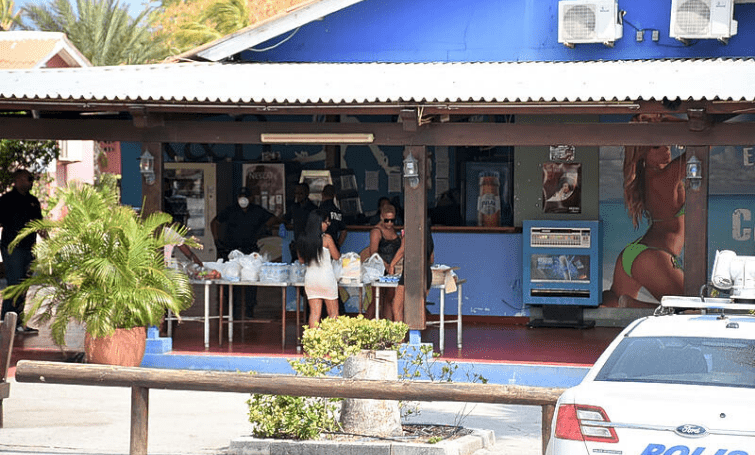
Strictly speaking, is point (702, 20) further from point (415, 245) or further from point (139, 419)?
point (139, 419)

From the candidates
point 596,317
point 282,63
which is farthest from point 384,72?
point 596,317

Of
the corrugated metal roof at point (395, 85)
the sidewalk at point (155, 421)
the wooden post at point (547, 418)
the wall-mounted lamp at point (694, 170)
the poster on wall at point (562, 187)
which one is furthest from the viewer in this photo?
the poster on wall at point (562, 187)

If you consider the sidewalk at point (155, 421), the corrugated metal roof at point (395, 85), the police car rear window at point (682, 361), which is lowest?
the sidewalk at point (155, 421)

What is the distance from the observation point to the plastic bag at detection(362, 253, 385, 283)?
13.5 meters

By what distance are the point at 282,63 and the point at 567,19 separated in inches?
147

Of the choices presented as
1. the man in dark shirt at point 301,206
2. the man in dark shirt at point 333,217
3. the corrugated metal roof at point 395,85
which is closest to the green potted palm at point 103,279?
the corrugated metal roof at point 395,85

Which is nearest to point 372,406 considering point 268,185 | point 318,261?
point 318,261

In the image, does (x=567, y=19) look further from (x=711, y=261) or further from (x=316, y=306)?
(x=316, y=306)

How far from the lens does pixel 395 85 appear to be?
12711 millimetres

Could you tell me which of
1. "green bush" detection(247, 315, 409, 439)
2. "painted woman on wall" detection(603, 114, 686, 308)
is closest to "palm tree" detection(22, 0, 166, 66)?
"painted woman on wall" detection(603, 114, 686, 308)

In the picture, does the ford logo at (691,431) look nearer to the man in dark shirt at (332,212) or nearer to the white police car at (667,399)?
the white police car at (667,399)

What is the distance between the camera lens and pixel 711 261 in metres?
15.6

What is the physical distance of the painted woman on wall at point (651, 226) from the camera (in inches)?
623

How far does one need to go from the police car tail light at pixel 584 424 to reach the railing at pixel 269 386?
1.15 metres
